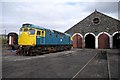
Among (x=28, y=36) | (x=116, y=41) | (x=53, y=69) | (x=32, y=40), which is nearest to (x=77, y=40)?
(x=116, y=41)

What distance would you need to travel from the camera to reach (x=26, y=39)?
19.9m

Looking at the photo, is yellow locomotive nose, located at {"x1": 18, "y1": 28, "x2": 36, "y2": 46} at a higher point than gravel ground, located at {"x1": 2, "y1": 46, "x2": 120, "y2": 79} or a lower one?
higher

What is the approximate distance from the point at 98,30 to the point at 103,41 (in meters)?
3.25

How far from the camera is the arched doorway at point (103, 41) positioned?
43.3m

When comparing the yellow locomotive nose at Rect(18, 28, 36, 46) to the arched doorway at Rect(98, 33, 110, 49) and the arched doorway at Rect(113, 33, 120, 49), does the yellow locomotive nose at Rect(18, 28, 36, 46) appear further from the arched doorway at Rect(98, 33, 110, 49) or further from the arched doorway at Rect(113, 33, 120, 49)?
the arched doorway at Rect(113, 33, 120, 49)

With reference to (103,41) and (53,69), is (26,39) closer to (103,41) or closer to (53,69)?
(53,69)

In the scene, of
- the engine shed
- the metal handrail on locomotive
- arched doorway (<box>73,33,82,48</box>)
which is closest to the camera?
the metal handrail on locomotive

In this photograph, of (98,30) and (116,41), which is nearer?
(98,30)

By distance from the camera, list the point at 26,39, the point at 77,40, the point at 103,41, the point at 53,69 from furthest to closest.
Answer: the point at 77,40 < the point at 103,41 < the point at 26,39 < the point at 53,69

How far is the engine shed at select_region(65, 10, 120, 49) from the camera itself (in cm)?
4303

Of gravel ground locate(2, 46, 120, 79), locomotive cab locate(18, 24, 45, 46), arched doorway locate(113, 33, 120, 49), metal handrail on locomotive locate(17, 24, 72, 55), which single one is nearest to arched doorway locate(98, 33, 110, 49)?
arched doorway locate(113, 33, 120, 49)

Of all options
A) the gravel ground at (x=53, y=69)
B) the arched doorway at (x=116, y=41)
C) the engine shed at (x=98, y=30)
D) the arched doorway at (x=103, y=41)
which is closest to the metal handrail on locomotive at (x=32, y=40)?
the gravel ground at (x=53, y=69)

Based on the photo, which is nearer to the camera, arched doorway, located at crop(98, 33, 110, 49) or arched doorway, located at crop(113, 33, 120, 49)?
arched doorway, located at crop(98, 33, 110, 49)

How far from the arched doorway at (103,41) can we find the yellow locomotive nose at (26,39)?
27.5 metres
